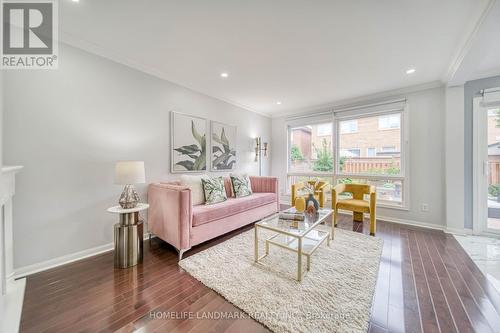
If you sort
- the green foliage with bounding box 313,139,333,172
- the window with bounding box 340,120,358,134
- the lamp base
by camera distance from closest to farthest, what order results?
1. the lamp base
2. the window with bounding box 340,120,358,134
3. the green foliage with bounding box 313,139,333,172

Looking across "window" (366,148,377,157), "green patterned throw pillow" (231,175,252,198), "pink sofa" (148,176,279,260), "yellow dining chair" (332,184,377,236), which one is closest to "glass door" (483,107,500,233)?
"window" (366,148,377,157)

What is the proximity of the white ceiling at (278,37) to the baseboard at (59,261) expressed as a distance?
7.94ft

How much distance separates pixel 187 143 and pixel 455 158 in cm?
436

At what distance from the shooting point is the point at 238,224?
304 cm

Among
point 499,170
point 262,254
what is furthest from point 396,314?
point 499,170

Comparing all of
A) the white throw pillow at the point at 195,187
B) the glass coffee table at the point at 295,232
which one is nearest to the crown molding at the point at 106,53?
the white throw pillow at the point at 195,187

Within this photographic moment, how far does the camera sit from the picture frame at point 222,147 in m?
3.80

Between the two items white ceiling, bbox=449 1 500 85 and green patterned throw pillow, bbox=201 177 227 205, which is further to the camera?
green patterned throw pillow, bbox=201 177 227 205

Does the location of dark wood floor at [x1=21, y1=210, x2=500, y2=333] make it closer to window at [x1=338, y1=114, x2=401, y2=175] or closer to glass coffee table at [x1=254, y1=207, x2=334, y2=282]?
glass coffee table at [x1=254, y1=207, x2=334, y2=282]

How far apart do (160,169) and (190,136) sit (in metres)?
0.77

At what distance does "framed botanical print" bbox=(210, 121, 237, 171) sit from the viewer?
12.5 ft

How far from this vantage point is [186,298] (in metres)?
1.62

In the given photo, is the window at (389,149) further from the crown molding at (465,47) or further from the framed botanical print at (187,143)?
the framed botanical print at (187,143)

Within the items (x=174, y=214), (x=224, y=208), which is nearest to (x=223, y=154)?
(x=224, y=208)
